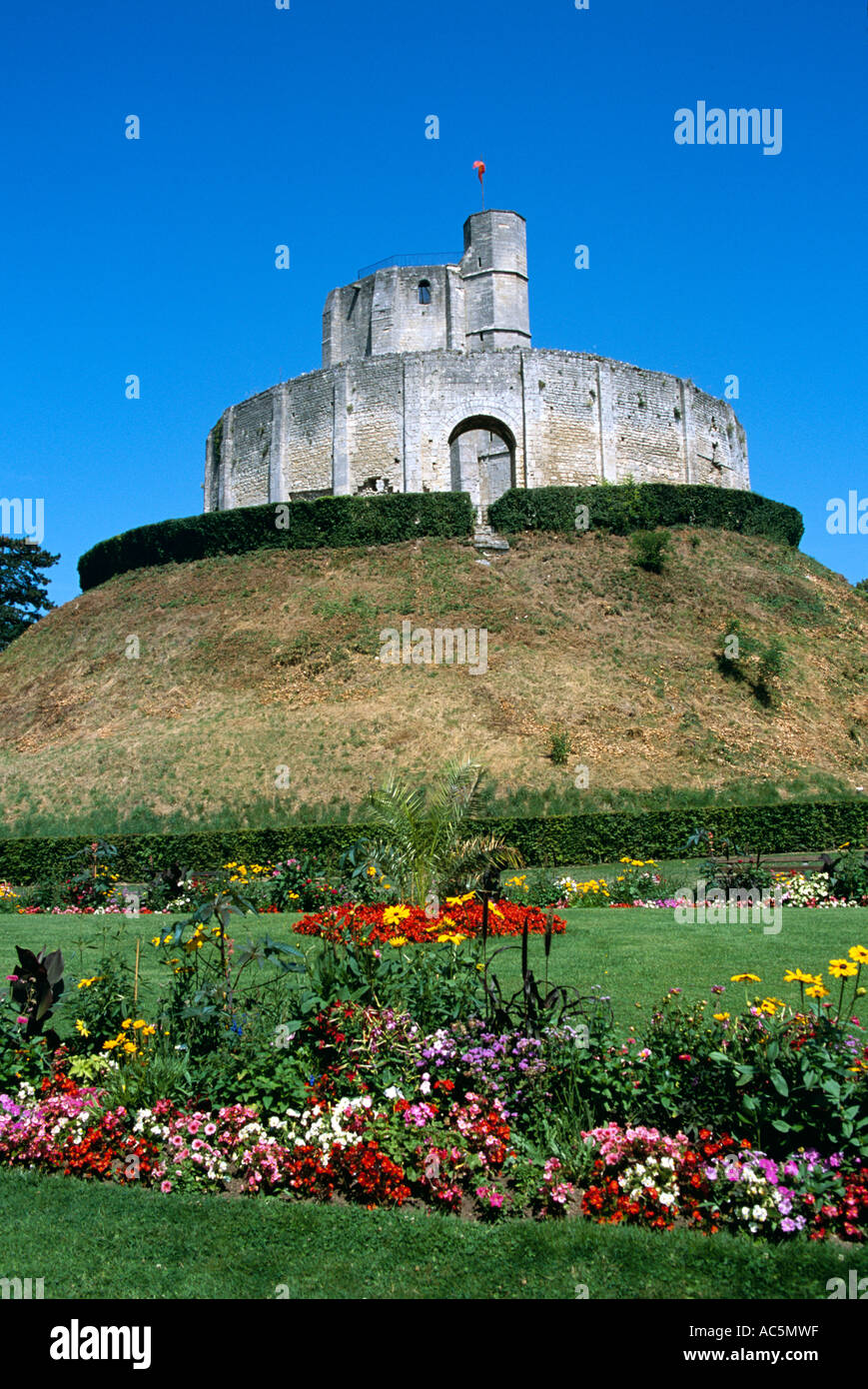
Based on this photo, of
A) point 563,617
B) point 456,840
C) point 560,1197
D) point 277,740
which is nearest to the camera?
point 560,1197

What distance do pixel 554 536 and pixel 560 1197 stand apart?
3070 centimetres

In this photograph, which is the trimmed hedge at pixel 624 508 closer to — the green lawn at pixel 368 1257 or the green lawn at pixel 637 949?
the green lawn at pixel 637 949

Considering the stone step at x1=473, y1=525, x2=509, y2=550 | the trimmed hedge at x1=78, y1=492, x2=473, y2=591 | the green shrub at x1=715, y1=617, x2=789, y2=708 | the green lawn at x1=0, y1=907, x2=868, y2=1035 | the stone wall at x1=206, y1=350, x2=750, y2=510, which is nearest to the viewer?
the green lawn at x1=0, y1=907, x2=868, y2=1035

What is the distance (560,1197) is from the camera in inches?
188

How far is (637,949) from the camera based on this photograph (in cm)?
1006

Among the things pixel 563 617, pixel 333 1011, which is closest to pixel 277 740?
pixel 563 617

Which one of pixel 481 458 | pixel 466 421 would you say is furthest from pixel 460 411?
pixel 481 458

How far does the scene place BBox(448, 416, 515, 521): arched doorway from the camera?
123ft

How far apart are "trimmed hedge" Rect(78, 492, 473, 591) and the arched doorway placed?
245 centimetres

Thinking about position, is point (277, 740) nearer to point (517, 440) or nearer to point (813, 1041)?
point (517, 440)

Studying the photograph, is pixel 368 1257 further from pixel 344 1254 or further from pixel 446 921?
pixel 446 921

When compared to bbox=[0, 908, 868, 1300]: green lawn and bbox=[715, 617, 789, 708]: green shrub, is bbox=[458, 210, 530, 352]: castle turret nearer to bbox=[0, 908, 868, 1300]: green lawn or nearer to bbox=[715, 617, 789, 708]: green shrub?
bbox=[715, 617, 789, 708]: green shrub

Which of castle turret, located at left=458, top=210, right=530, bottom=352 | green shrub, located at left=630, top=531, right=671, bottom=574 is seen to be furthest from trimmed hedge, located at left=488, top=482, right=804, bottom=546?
castle turret, located at left=458, top=210, right=530, bottom=352

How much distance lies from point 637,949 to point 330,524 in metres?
26.8
